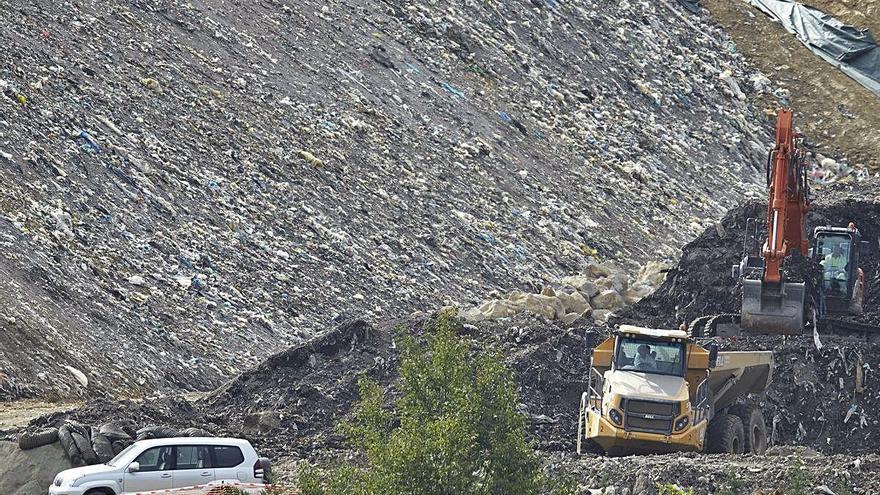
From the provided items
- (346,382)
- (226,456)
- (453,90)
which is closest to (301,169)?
(453,90)

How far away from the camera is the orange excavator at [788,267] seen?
67.8ft

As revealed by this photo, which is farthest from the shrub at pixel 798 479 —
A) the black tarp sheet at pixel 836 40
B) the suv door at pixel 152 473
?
the black tarp sheet at pixel 836 40

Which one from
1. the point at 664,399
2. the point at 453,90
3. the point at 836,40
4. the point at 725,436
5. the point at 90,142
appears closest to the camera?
the point at 664,399

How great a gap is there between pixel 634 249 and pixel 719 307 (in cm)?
688

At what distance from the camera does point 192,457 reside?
14.0m

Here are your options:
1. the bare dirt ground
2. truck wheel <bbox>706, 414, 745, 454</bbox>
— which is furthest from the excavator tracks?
the bare dirt ground

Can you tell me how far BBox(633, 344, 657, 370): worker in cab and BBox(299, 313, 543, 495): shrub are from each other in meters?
5.00

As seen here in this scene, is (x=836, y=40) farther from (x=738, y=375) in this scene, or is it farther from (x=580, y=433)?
(x=580, y=433)

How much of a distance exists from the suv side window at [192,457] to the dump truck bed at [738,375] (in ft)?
18.3

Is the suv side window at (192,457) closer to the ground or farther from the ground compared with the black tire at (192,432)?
farther from the ground

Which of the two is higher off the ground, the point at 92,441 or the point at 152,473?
the point at 152,473

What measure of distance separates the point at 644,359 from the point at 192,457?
16.1ft

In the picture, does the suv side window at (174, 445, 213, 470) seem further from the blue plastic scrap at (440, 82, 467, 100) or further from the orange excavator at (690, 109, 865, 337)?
the blue plastic scrap at (440, 82, 467, 100)

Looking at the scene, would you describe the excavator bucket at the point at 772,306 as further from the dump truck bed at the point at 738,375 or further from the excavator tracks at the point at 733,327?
the dump truck bed at the point at 738,375
